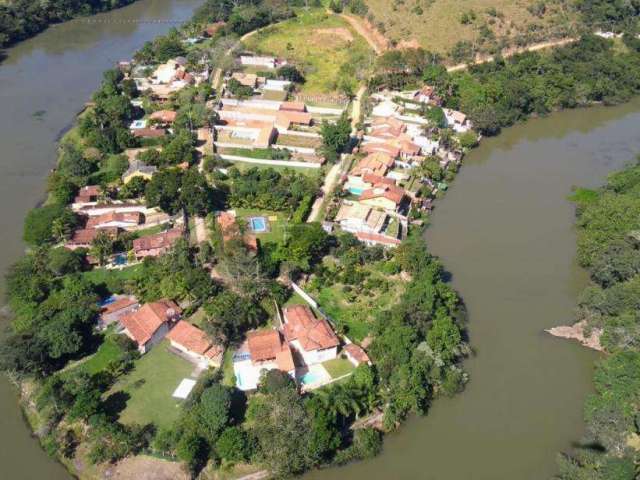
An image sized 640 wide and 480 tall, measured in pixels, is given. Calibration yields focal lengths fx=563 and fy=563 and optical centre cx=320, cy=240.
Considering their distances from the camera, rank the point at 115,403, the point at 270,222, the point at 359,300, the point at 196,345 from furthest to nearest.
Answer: the point at 270,222, the point at 359,300, the point at 196,345, the point at 115,403

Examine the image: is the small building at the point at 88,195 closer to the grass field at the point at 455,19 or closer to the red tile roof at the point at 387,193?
the red tile roof at the point at 387,193

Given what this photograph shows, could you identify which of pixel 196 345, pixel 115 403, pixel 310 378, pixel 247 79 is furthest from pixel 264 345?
pixel 247 79

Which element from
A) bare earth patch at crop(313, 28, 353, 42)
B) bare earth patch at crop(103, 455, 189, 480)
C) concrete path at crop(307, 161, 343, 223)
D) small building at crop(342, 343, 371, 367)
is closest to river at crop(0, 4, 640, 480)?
bare earth patch at crop(103, 455, 189, 480)

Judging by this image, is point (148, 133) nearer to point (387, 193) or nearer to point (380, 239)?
point (387, 193)

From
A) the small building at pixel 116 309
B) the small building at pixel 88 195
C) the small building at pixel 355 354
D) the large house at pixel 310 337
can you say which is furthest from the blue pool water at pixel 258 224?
the small building at pixel 355 354

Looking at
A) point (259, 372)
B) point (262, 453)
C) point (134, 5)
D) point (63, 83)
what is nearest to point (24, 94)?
point (63, 83)

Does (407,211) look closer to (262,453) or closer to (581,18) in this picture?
(262,453)
